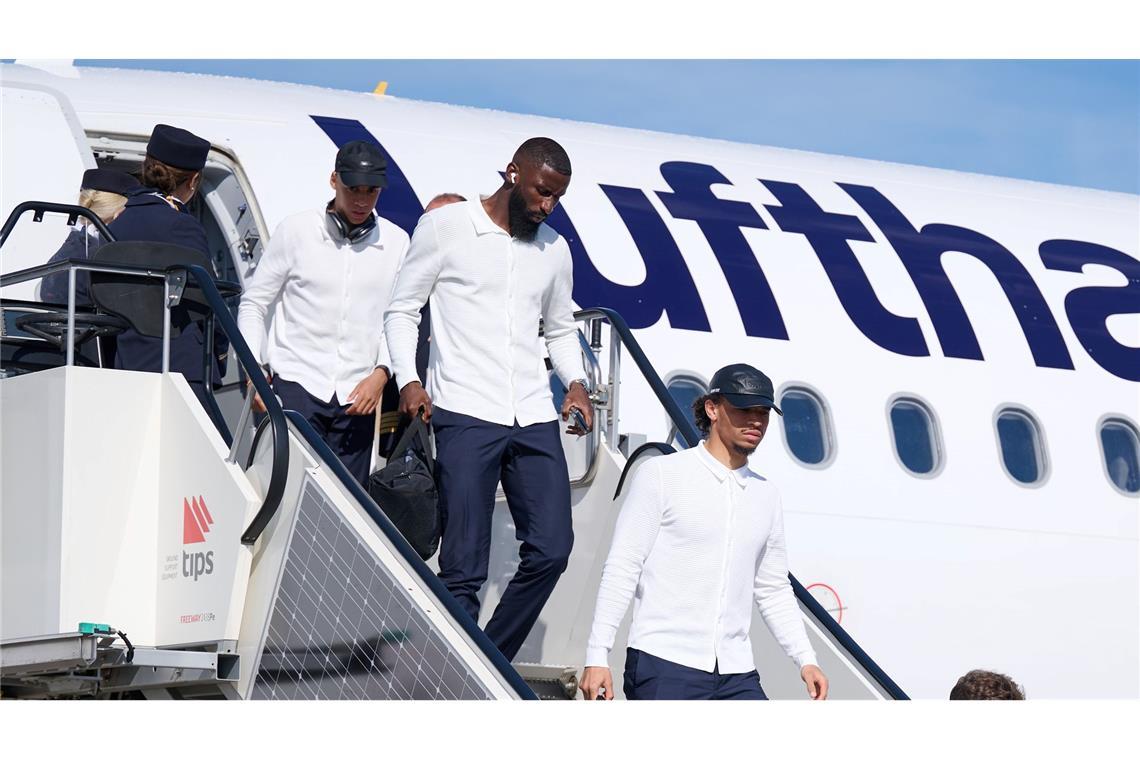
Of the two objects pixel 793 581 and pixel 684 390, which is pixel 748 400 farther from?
pixel 684 390

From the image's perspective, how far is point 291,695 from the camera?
5.70 m

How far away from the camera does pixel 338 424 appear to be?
6.81 m

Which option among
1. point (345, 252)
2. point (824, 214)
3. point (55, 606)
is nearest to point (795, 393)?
point (824, 214)

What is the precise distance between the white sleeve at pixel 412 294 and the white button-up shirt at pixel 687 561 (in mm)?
1376

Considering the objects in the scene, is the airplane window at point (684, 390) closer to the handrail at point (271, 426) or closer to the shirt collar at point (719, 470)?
the handrail at point (271, 426)

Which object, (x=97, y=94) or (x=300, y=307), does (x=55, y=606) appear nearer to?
(x=300, y=307)

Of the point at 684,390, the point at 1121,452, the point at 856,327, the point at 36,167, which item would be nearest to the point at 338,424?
the point at 36,167

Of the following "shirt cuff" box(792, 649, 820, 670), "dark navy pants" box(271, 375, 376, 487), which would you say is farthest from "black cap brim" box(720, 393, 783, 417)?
"dark navy pants" box(271, 375, 376, 487)

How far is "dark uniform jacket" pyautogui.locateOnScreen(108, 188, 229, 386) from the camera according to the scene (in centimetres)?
659

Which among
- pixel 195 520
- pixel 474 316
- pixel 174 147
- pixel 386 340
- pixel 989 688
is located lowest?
pixel 989 688

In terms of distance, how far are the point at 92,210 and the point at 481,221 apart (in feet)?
7.30

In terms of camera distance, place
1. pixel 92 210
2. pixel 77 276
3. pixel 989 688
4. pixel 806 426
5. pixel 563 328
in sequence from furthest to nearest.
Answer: pixel 806 426, pixel 92 210, pixel 77 276, pixel 563 328, pixel 989 688

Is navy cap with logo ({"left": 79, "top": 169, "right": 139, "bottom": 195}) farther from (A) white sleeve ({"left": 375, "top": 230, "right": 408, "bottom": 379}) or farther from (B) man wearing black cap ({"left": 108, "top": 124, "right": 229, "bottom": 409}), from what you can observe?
(A) white sleeve ({"left": 375, "top": 230, "right": 408, "bottom": 379})

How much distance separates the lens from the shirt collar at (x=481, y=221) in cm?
636
